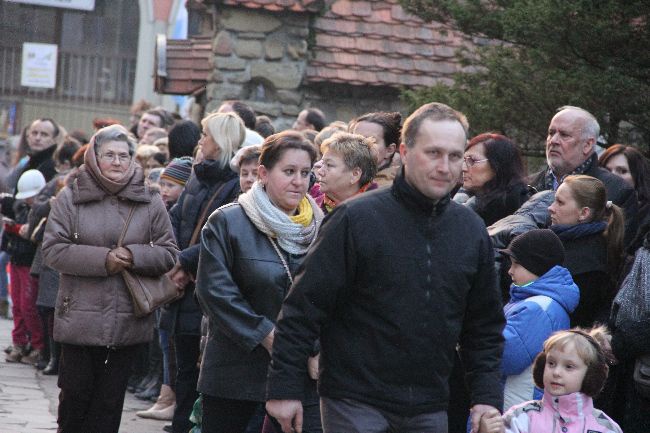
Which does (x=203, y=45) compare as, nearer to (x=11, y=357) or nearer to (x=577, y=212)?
(x=11, y=357)

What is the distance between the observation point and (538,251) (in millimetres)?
6133

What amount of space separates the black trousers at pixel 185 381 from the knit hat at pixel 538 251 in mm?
2697

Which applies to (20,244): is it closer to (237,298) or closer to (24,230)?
(24,230)

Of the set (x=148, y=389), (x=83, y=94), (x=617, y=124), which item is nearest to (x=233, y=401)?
(x=617, y=124)

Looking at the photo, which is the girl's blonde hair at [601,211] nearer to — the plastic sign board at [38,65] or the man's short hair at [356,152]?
the man's short hair at [356,152]

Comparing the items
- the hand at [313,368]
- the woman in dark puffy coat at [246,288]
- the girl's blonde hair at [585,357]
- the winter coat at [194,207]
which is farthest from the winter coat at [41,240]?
the girl's blonde hair at [585,357]

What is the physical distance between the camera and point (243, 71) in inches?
525

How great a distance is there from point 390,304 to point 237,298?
3.88 feet

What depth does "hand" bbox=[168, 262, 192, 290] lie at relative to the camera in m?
7.77

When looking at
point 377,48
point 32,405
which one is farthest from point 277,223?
point 377,48

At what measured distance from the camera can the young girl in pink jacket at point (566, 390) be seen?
18.0ft

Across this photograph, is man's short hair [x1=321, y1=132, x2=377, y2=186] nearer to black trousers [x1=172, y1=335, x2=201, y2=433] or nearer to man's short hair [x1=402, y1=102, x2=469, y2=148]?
man's short hair [x1=402, y1=102, x2=469, y2=148]

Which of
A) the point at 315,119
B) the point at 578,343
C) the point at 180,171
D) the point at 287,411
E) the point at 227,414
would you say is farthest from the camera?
the point at 315,119

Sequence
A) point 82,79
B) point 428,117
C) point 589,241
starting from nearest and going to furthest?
point 428,117
point 589,241
point 82,79
